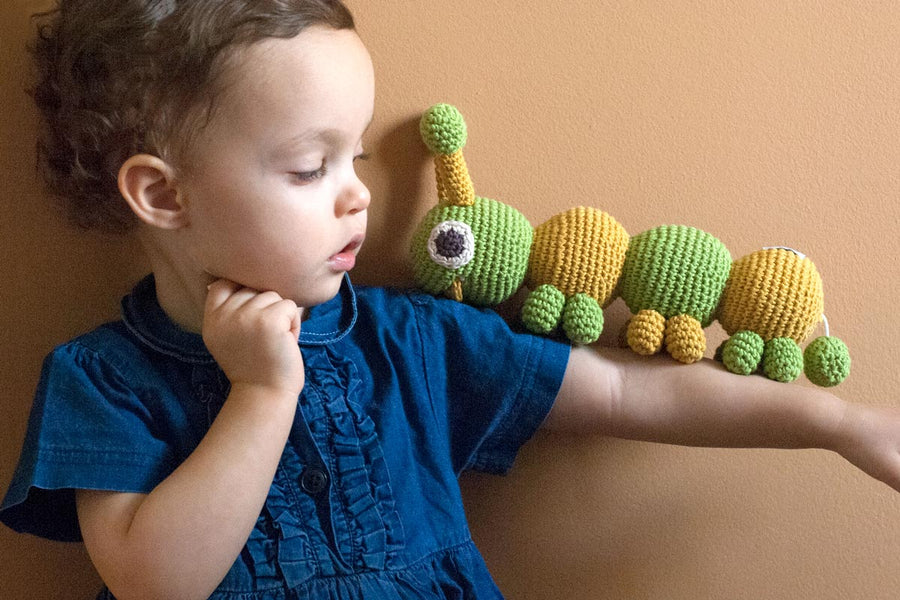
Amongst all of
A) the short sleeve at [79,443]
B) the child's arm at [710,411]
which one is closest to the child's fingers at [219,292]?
the short sleeve at [79,443]

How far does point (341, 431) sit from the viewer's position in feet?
2.77

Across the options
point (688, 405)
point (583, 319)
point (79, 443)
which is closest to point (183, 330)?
point (79, 443)

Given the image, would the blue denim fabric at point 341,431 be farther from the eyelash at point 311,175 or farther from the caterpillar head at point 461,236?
the eyelash at point 311,175

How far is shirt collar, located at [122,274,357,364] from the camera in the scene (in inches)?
33.1

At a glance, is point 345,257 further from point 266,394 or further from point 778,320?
point 778,320

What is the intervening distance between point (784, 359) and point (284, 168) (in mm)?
484

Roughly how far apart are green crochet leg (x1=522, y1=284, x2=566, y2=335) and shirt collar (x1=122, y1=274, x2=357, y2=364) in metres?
0.17

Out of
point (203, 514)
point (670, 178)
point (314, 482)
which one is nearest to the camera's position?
point (203, 514)

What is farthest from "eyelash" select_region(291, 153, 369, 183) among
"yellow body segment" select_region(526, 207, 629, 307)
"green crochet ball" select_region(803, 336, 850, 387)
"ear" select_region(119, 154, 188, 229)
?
"green crochet ball" select_region(803, 336, 850, 387)

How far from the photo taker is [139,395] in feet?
2.68

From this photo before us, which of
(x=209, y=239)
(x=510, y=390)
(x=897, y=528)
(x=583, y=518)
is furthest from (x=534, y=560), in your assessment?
(x=209, y=239)

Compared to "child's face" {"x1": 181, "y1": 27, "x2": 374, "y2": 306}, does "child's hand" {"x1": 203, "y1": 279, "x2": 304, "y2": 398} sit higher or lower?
lower

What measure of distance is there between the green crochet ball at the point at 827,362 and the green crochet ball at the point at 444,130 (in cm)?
40

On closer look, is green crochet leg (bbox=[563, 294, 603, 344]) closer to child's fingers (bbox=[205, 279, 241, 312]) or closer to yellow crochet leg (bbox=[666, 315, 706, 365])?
yellow crochet leg (bbox=[666, 315, 706, 365])
